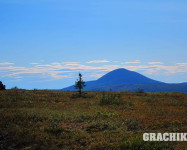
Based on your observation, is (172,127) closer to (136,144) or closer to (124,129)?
(124,129)

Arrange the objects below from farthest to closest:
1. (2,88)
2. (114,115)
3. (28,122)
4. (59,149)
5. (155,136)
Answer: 1. (2,88)
2. (114,115)
3. (28,122)
4. (155,136)
5. (59,149)

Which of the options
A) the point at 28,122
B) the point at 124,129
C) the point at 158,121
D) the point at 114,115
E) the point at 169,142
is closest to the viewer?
the point at 169,142

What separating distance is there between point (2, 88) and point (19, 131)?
24.1 m

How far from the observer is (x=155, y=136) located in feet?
33.0

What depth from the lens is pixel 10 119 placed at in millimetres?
12750

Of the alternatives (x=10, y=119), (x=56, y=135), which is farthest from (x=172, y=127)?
(x=10, y=119)

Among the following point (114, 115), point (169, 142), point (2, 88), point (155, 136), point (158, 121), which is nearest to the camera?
point (169, 142)

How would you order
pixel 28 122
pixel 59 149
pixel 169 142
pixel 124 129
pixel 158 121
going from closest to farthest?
pixel 59 149 < pixel 169 142 < pixel 124 129 < pixel 28 122 < pixel 158 121

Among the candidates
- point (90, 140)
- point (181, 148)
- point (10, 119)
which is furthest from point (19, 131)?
point (181, 148)

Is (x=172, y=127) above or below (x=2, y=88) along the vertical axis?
below

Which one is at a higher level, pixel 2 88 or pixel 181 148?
pixel 2 88

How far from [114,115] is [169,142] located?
20.1 feet

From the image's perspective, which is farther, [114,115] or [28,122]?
[114,115]

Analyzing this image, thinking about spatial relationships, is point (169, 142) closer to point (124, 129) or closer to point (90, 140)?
point (124, 129)
